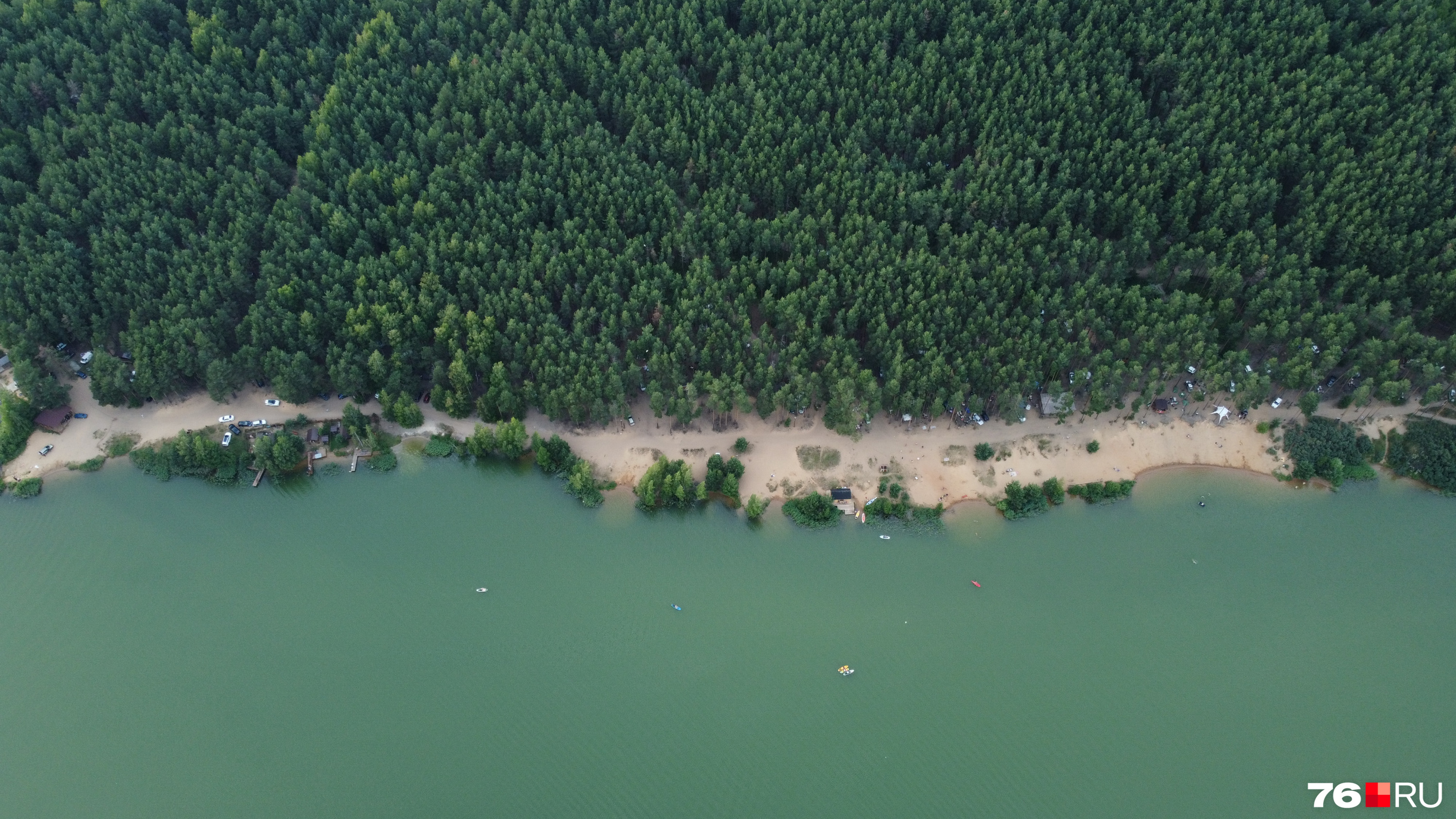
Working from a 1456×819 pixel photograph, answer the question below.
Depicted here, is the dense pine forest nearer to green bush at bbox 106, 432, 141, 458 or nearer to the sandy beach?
the sandy beach

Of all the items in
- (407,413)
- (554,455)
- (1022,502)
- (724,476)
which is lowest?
(407,413)

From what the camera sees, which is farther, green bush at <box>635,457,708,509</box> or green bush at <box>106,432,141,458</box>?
green bush at <box>106,432,141,458</box>

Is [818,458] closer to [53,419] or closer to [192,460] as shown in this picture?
[192,460]

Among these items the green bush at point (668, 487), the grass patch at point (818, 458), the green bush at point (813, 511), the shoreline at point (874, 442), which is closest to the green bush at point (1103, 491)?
the shoreline at point (874, 442)

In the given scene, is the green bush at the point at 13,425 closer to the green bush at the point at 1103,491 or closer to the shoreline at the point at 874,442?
the shoreline at the point at 874,442

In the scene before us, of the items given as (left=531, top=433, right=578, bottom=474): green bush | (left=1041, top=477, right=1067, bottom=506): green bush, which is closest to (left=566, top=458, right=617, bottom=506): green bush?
(left=531, top=433, right=578, bottom=474): green bush

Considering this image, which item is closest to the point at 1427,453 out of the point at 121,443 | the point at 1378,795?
the point at 1378,795
